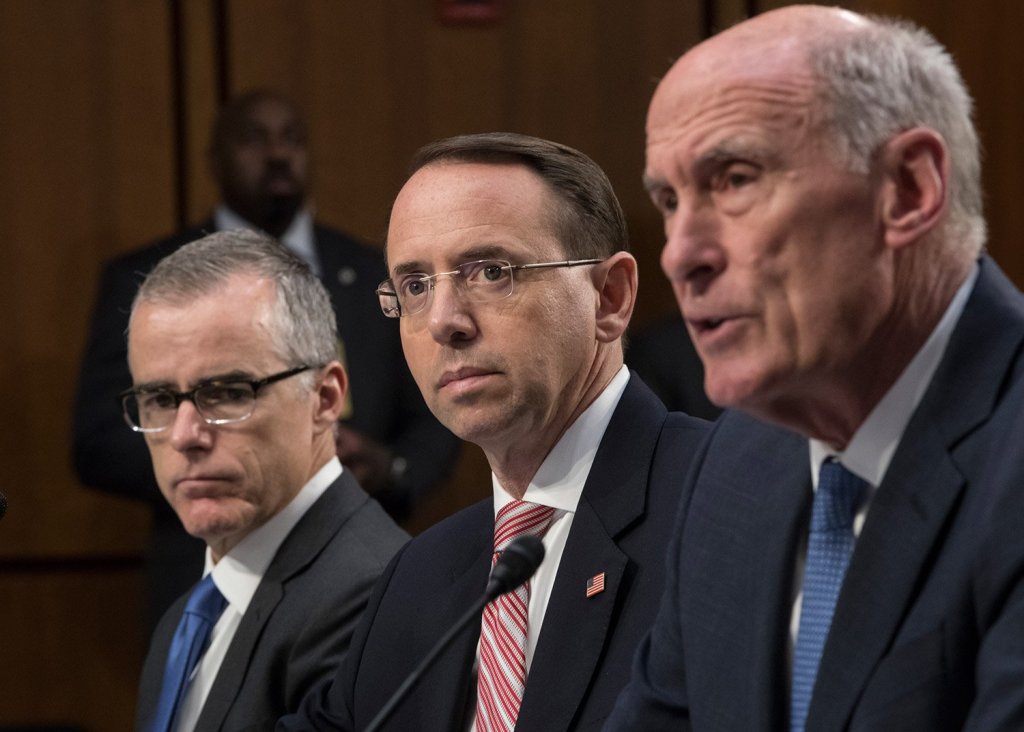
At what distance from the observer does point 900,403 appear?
162cm

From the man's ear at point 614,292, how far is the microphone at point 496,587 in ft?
2.20

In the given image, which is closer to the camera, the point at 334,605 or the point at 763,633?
the point at 763,633

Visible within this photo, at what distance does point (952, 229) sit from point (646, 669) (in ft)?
2.13

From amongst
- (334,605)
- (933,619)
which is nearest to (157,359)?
(334,605)

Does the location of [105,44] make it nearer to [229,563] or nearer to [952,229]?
[229,563]

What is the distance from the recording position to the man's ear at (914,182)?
5.16 feet

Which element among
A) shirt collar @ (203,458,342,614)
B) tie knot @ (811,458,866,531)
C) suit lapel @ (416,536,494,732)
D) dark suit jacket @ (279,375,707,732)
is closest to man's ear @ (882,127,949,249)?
tie knot @ (811,458,866,531)

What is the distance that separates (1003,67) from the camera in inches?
215

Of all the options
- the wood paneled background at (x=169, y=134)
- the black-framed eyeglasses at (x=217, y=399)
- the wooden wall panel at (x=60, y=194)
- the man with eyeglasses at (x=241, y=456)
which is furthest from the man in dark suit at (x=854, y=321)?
the wooden wall panel at (x=60, y=194)

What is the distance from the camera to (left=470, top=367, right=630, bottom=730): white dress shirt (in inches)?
90.4

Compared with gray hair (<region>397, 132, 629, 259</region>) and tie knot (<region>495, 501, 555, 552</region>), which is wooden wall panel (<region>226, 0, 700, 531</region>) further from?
tie knot (<region>495, 501, 555, 552</region>)

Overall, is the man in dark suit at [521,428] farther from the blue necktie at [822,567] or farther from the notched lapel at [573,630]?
the blue necktie at [822,567]

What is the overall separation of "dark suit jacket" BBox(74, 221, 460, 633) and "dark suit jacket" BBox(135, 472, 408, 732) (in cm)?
159

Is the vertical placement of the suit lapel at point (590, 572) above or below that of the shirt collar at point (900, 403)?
below
